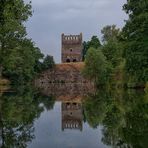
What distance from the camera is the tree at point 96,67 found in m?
101

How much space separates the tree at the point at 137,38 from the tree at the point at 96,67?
55.0 meters

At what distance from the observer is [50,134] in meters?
23.1

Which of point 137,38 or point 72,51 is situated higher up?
point 72,51

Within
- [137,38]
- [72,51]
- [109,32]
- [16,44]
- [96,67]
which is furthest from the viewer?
[72,51]

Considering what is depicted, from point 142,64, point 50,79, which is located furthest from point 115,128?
point 50,79

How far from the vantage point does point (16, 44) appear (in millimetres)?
57719

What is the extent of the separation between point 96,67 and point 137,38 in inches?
2271

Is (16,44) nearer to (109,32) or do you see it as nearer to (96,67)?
A: (96,67)

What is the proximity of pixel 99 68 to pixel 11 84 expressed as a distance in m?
22.4

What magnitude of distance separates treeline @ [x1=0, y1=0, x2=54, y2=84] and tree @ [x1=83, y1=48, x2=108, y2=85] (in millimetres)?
12466

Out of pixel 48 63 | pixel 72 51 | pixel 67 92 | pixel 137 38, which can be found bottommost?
pixel 67 92

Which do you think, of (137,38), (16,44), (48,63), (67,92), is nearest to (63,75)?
(48,63)

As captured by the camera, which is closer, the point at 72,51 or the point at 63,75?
the point at 63,75

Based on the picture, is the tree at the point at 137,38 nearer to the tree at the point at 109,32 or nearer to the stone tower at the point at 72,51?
the tree at the point at 109,32
